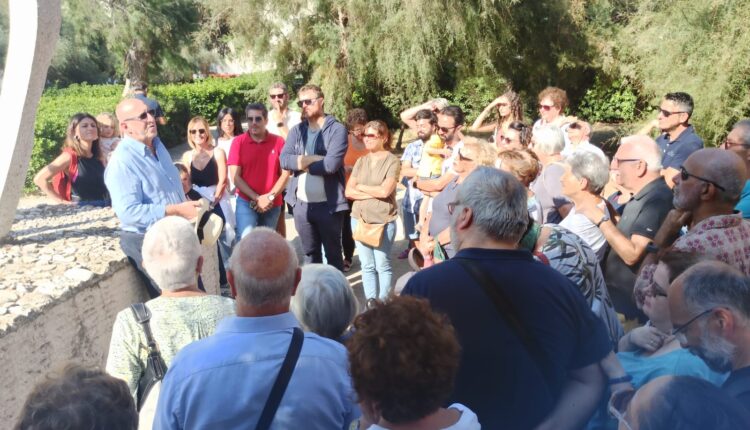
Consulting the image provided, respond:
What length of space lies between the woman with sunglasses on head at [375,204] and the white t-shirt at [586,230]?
1819 millimetres

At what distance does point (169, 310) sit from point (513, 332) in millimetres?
1383

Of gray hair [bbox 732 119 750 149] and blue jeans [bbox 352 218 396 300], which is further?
blue jeans [bbox 352 218 396 300]

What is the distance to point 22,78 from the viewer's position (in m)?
4.75

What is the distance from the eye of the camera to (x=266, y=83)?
1519cm

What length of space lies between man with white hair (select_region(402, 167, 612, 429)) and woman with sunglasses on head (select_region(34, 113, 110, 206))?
16.3ft

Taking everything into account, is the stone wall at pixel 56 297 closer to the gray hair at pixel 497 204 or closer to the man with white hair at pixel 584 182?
the gray hair at pixel 497 204

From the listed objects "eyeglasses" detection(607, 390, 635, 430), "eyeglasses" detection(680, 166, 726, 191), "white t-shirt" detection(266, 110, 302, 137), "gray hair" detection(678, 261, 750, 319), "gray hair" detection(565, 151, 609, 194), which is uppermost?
"white t-shirt" detection(266, 110, 302, 137)

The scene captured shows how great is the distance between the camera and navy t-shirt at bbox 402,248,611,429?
218 cm

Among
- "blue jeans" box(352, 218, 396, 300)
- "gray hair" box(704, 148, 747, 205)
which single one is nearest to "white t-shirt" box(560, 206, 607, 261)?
"gray hair" box(704, 148, 747, 205)

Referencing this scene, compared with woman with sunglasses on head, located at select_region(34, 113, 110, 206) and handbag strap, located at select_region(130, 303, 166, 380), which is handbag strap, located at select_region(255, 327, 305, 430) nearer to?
handbag strap, located at select_region(130, 303, 166, 380)

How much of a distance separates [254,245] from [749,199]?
3.43 meters

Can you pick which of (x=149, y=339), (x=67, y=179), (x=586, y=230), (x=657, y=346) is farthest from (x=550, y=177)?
(x=67, y=179)

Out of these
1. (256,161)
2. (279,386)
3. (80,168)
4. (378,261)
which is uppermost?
(80,168)

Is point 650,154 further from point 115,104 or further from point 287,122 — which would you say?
point 115,104
